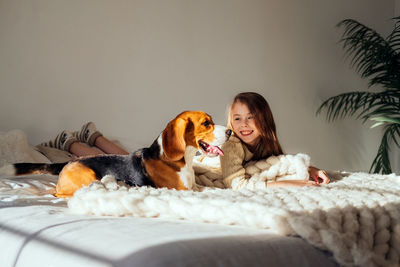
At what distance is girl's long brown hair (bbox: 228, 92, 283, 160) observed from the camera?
166 centimetres

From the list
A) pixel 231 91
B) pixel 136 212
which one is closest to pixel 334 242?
pixel 136 212

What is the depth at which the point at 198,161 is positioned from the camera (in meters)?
1.72

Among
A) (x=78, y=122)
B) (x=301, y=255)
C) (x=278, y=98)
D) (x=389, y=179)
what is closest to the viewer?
(x=301, y=255)

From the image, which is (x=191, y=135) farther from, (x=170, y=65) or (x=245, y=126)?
(x=170, y=65)

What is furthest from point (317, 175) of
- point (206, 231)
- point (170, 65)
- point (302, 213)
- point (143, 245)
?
point (170, 65)

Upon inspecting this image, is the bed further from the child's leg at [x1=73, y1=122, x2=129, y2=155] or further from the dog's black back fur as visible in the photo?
the child's leg at [x1=73, y1=122, x2=129, y2=155]

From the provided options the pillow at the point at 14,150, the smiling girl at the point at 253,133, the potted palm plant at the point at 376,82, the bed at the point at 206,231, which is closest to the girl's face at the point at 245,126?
the smiling girl at the point at 253,133

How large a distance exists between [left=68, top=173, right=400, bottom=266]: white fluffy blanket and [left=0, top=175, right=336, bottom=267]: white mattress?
0.07ft

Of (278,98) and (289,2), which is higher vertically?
(289,2)

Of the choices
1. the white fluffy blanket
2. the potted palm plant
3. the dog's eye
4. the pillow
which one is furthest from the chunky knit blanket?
the potted palm plant

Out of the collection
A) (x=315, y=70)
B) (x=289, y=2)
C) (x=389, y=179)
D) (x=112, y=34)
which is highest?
(x=289, y=2)

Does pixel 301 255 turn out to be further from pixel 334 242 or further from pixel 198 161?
pixel 198 161

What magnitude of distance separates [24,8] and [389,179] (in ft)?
6.92

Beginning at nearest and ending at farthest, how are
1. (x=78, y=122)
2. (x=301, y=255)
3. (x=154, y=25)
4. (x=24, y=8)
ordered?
1. (x=301, y=255)
2. (x=24, y=8)
3. (x=78, y=122)
4. (x=154, y=25)
